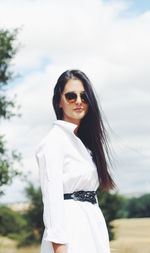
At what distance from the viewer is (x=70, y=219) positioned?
293cm

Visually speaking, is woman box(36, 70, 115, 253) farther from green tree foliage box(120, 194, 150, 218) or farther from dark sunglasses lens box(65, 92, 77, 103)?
green tree foliage box(120, 194, 150, 218)

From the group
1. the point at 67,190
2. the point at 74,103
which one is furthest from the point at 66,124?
the point at 67,190

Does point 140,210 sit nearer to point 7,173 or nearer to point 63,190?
point 7,173

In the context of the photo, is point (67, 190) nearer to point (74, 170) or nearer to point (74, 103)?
point (74, 170)

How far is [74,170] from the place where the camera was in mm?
3002

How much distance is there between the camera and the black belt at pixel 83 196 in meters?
3.03

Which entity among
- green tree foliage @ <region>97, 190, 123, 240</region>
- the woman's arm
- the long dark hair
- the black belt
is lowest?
green tree foliage @ <region>97, 190, 123, 240</region>

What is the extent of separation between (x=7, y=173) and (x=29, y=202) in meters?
17.0

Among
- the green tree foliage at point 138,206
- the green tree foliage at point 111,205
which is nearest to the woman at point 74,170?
the green tree foliage at point 138,206

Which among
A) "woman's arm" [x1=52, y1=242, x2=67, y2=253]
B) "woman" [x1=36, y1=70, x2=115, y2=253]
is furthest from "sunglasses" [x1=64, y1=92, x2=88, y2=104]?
"woman's arm" [x1=52, y1=242, x2=67, y2=253]

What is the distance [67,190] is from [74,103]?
0.60 meters

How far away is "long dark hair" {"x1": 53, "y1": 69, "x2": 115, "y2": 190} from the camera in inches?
130

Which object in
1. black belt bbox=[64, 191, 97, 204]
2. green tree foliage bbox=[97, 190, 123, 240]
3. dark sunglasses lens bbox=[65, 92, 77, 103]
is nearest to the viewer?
black belt bbox=[64, 191, 97, 204]

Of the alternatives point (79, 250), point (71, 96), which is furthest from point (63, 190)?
point (71, 96)
